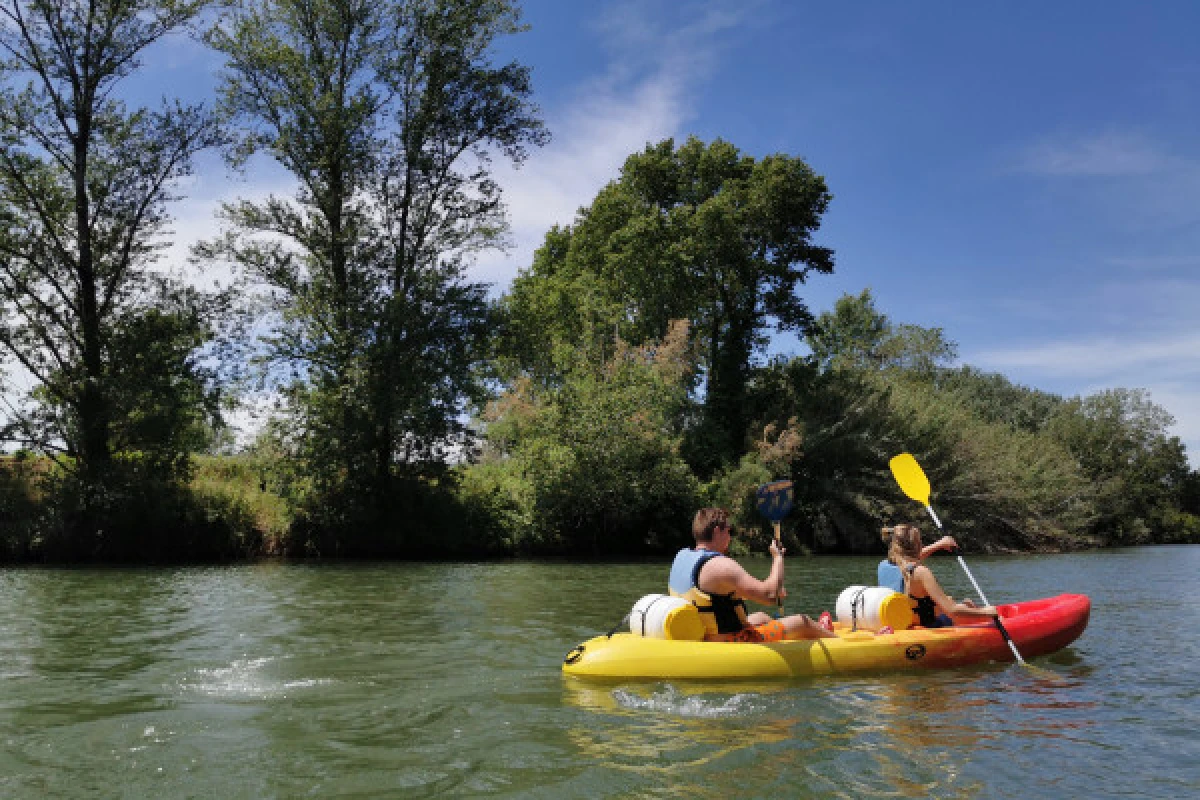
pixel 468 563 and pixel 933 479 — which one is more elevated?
pixel 933 479

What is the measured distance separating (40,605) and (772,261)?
21.0 m

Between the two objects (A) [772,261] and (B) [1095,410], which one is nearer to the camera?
(A) [772,261]

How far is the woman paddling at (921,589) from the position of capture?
7.32m

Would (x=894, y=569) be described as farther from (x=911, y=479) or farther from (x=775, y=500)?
(x=911, y=479)

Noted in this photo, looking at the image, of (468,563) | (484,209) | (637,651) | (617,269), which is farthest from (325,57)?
(637,651)

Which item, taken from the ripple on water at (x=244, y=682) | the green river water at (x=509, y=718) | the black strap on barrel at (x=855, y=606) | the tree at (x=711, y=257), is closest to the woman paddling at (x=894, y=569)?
the black strap on barrel at (x=855, y=606)

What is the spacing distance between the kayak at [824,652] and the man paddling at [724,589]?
0.58ft

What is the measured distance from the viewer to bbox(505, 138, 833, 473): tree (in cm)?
2567

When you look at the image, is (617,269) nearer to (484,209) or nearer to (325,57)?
(484,209)

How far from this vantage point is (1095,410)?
131 feet

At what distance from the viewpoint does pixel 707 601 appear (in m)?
6.71

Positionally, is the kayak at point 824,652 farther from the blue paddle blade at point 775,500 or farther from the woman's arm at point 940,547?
the blue paddle blade at point 775,500

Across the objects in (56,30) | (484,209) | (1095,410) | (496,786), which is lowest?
(496,786)

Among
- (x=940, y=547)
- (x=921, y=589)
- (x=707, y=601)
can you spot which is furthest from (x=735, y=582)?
(x=940, y=547)
